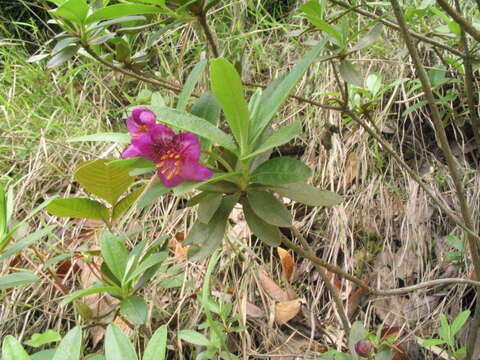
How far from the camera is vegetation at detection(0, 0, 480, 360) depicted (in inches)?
26.9

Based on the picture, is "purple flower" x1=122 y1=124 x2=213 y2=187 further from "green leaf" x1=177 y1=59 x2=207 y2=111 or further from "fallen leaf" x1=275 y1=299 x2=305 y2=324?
"fallen leaf" x1=275 y1=299 x2=305 y2=324

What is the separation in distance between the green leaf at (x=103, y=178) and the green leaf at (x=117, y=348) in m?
0.25

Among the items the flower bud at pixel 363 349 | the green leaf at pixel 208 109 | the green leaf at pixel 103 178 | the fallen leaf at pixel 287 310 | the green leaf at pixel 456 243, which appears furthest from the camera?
the fallen leaf at pixel 287 310

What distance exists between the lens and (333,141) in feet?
5.64

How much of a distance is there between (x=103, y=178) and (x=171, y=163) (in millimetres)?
252

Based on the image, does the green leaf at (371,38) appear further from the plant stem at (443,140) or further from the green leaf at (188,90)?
the green leaf at (188,90)

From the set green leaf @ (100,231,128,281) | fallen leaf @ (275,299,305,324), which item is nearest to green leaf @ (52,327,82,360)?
green leaf @ (100,231,128,281)

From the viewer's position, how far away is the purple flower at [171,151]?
62 cm

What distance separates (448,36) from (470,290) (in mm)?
708

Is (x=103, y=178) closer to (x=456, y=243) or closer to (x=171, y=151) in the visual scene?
(x=171, y=151)

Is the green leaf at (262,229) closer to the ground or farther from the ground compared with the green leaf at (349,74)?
closer to the ground

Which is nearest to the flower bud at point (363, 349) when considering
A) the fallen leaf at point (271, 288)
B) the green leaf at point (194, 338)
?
the green leaf at point (194, 338)

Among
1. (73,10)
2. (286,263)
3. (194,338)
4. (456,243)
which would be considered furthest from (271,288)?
(73,10)

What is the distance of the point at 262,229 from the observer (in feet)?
2.39
